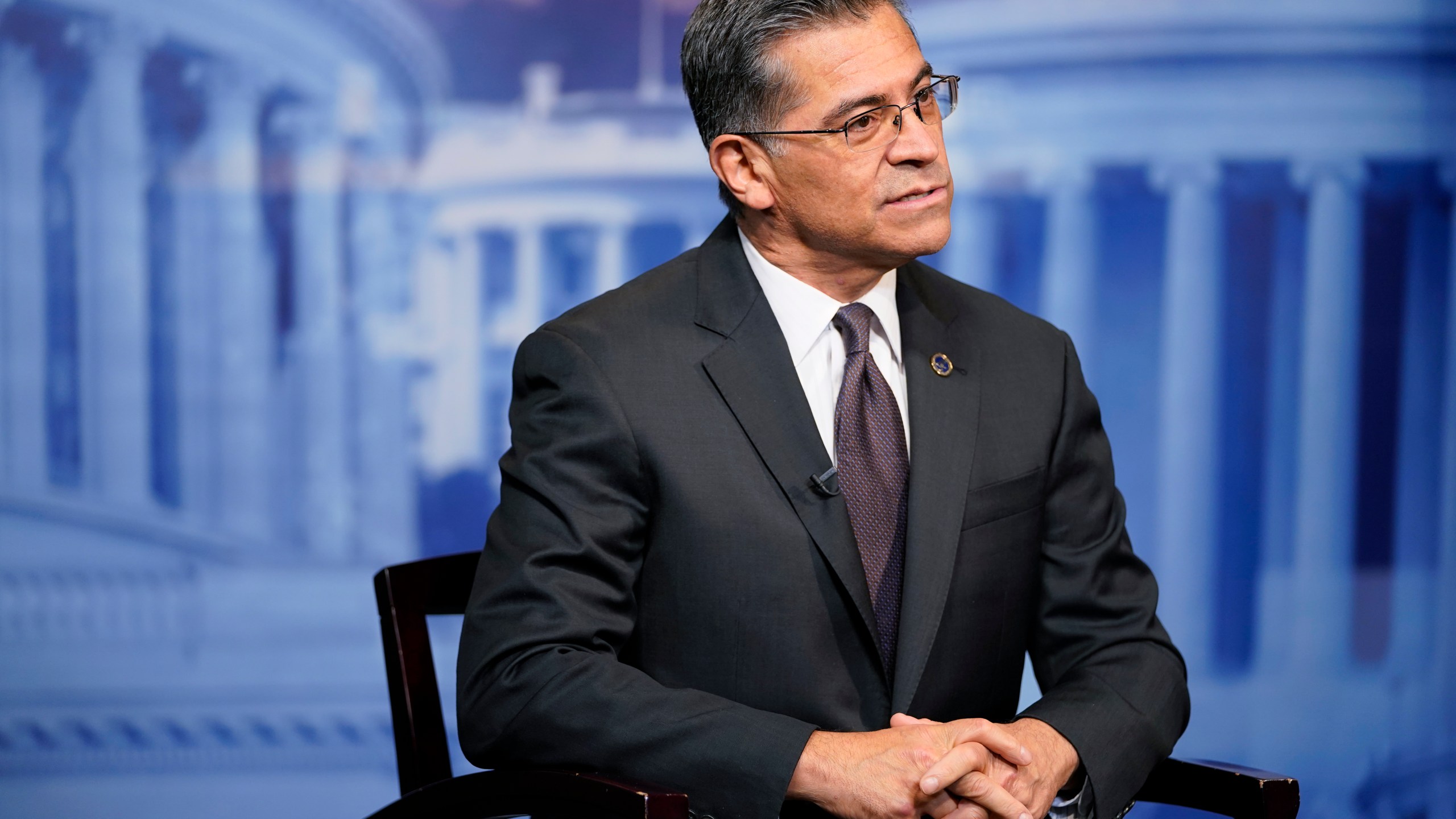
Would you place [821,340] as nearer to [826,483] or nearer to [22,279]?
[826,483]

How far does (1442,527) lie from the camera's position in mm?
3053

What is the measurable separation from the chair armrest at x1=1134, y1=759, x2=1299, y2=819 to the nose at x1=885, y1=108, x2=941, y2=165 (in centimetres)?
79

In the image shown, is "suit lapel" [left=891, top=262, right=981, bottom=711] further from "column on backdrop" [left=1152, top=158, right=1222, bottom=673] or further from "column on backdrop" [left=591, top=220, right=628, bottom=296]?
"column on backdrop" [left=1152, top=158, right=1222, bottom=673]

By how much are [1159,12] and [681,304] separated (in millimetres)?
1710

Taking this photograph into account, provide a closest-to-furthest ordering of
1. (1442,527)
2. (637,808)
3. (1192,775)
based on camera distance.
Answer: (637,808)
(1192,775)
(1442,527)

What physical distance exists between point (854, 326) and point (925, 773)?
58cm

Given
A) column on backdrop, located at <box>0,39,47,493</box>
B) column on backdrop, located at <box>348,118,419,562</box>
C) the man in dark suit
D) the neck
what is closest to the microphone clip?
the man in dark suit

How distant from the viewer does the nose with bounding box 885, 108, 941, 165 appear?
164 centimetres

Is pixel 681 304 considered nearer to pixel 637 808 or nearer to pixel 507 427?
pixel 637 808

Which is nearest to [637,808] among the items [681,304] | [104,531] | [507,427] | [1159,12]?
[681,304]

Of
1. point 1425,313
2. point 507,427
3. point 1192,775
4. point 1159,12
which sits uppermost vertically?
point 1159,12

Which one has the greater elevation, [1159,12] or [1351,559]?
[1159,12]

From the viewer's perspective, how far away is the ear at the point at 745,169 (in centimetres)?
173

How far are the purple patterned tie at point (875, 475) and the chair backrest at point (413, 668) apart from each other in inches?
22.7
